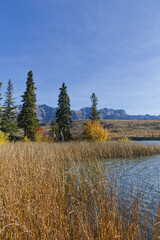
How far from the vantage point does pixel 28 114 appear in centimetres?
2388

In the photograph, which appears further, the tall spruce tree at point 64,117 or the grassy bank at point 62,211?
the tall spruce tree at point 64,117

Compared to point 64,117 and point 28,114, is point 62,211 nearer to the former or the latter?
point 28,114

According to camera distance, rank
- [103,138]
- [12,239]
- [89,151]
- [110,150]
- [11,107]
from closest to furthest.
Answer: [12,239], [89,151], [110,150], [103,138], [11,107]

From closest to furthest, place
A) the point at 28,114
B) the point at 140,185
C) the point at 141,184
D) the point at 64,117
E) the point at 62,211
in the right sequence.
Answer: the point at 62,211
the point at 141,184
the point at 140,185
the point at 28,114
the point at 64,117

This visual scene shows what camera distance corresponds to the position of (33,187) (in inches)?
117

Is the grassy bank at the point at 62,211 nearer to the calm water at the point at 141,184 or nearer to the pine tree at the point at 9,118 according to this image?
the calm water at the point at 141,184

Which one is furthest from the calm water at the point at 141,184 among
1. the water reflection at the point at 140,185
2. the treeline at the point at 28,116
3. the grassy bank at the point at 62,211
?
the treeline at the point at 28,116

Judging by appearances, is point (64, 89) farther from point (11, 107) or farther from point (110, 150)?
point (110, 150)

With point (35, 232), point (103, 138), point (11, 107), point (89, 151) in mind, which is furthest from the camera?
point (11, 107)

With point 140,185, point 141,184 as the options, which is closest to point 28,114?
point 140,185

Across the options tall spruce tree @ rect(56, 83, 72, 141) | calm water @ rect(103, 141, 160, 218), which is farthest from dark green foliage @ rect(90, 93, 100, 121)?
calm water @ rect(103, 141, 160, 218)

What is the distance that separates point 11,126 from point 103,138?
14.5 m

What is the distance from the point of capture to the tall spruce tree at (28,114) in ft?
78.3

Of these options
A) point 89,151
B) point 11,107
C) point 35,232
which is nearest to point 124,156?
point 89,151
